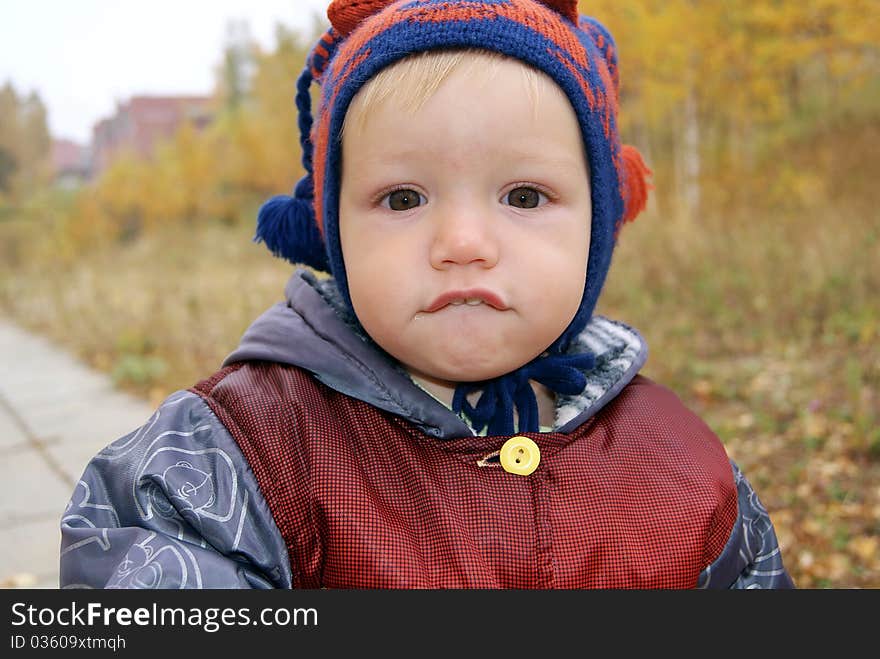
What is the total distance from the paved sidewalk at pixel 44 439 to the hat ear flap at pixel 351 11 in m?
1.84

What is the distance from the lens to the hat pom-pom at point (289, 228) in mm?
1704

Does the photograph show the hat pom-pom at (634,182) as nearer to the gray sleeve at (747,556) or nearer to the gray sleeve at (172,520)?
the gray sleeve at (747,556)

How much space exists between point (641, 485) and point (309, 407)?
0.61 meters

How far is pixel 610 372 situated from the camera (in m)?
1.68

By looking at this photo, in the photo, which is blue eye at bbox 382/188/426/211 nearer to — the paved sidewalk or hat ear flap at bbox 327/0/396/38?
hat ear flap at bbox 327/0/396/38

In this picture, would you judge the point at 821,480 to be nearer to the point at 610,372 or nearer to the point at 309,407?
the point at 610,372

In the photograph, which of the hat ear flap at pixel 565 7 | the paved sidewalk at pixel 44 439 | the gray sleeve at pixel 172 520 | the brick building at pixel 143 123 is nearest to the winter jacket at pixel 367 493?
the gray sleeve at pixel 172 520

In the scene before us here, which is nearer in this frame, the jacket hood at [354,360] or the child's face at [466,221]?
the child's face at [466,221]

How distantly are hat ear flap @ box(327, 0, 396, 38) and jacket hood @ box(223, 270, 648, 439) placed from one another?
49 cm

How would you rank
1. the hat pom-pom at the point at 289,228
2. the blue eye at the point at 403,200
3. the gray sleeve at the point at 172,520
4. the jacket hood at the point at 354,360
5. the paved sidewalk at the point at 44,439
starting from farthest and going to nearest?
the paved sidewalk at the point at 44,439 < the hat pom-pom at the point at 289,228 < the jacket hood at the point at 354,360 < the blue eye at the point at 403,200 < the gray sleeve at the point at 172,520

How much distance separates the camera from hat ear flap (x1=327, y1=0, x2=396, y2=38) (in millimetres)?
1526

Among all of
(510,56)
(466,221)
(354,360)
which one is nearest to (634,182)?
(510,56)

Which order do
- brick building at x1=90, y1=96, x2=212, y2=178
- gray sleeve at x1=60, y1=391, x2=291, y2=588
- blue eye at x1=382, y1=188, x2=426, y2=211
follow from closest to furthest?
gray sleeve at x1=60, y1=391, x2=291, y2=588 → blue eye at x1=382, y1=188, x2=426, y2=211 → brick building at x1=90, y1=96, x2=212, y2=178

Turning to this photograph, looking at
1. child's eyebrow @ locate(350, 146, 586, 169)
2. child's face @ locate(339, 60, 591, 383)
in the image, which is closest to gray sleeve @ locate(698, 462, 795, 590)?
child's face @ locate(339, 60, 591, 383)
